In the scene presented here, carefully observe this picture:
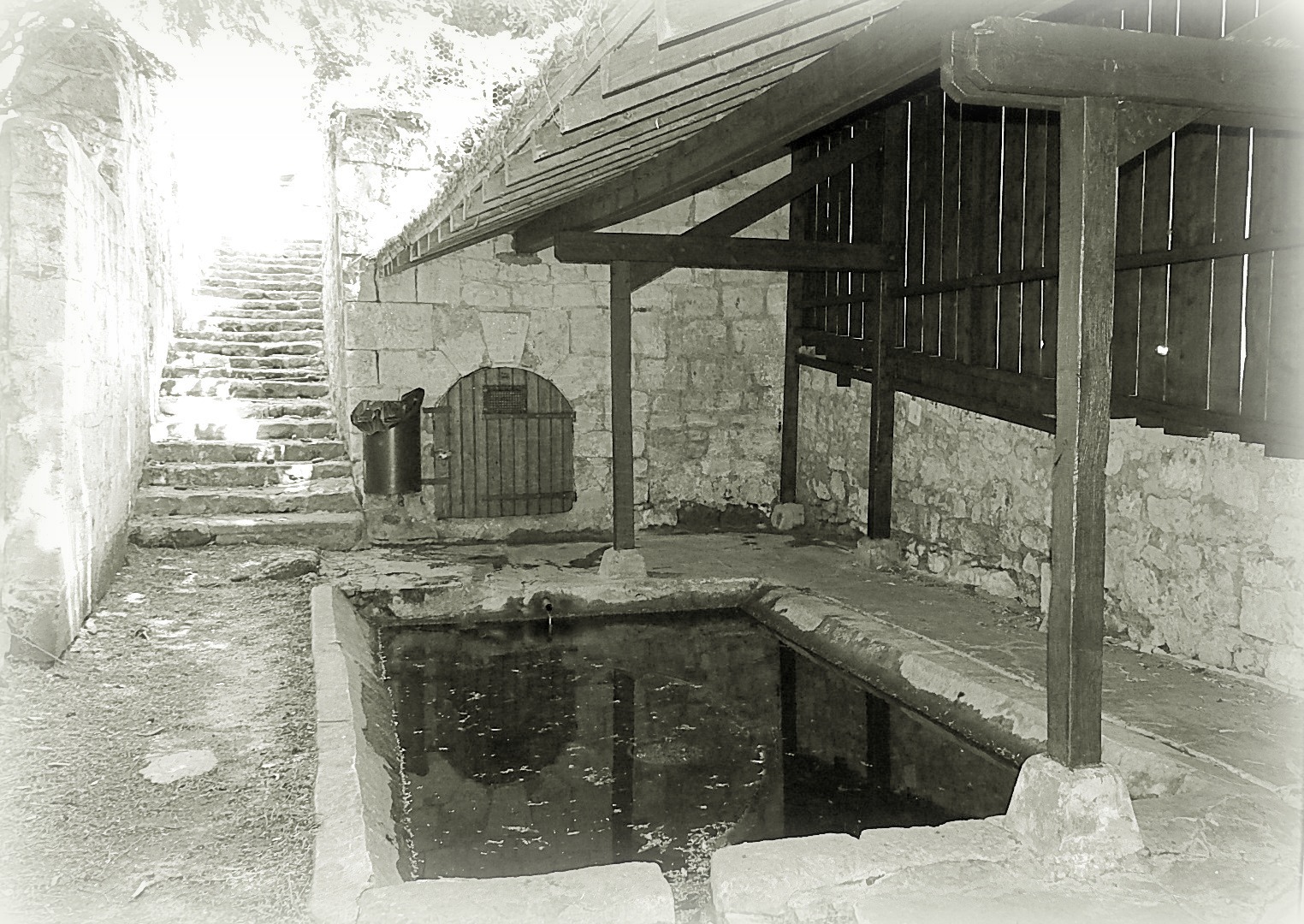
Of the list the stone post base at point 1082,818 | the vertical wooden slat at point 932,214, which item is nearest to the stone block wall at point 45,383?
the stone post base at point 1082,818

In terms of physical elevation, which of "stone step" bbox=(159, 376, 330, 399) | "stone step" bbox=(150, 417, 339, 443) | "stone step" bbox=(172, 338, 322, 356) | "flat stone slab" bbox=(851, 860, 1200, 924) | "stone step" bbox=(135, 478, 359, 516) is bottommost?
"flat stone slab" bbox=(851, 860, 1200, 924)

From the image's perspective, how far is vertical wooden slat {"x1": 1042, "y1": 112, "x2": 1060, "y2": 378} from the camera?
5.16 m

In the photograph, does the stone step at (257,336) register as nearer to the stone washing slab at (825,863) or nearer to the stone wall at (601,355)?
the stone wall at (601,355)

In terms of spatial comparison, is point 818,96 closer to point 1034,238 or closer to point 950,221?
point 1034,238

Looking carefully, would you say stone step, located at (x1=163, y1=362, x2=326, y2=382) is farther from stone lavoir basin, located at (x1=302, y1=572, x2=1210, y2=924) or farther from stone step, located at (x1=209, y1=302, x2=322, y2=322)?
stone lavoir basin, located at (x1=302, y1=572, x2=1210, y2=924)

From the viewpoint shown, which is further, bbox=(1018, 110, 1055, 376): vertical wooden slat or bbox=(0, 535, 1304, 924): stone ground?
bbox=(1018, 110, 1055, 376): vertical wooden slat

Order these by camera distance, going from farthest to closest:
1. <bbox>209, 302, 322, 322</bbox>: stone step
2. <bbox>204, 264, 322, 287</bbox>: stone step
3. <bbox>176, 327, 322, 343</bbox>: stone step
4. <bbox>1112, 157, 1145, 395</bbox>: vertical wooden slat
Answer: <bbox>204, 264, 322, 287</bbox>: stone step → <bbox>209, 302, 322, 322</bbox>: stone step → <bbox>176, 327, 322, 343</bbox>: stone step → <bbox>1112, 157, 1145, 395</bbox>: vertical wooden slat

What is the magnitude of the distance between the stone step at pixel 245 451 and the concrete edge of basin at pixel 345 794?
3427mm

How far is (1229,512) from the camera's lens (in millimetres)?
4172

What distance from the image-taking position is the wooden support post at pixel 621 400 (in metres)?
6.13

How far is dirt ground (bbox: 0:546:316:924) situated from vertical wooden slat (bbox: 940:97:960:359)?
4.13 m

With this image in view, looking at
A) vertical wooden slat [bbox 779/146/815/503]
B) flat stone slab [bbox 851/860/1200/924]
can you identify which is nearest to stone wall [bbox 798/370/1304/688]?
vertical wooden slat [bbox 779/146/815/503]

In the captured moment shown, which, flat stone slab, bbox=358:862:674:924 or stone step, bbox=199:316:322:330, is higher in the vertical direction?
stone step, bbox=199:316:322:330

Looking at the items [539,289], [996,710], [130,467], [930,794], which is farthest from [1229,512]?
[130,467]
